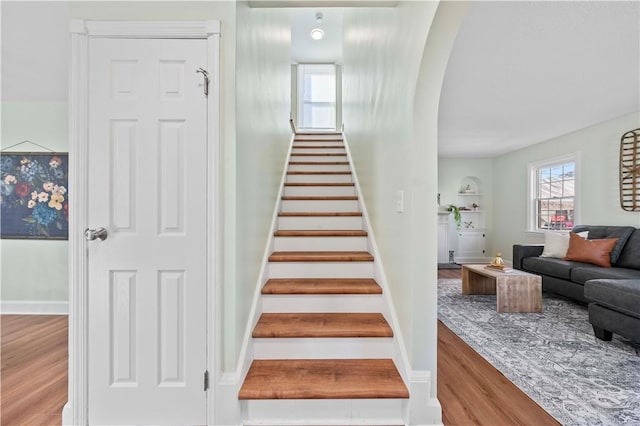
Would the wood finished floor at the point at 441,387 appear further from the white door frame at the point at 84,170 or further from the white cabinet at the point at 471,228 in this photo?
the white cabinet at the point at 471,228

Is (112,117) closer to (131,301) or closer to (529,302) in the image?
(131,301)

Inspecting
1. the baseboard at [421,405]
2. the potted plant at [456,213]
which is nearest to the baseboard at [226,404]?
the baseboard at [421,405]

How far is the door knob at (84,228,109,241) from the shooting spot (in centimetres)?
147

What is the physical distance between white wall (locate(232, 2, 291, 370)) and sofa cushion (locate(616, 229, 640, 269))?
398 cm

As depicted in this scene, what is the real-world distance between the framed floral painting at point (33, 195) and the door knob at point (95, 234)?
2429mm

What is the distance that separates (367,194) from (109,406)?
7.53 feet

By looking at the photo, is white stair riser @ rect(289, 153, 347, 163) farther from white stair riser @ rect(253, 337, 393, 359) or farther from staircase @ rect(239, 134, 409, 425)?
white stair riser @ rect(253, 337, 393, 359)

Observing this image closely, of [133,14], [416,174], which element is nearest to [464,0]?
[416,174]

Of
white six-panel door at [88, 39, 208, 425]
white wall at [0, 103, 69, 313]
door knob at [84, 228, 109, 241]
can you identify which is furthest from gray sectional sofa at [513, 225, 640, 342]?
white wall at [0, 103, 69, 313]

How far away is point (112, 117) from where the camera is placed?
4.91ft

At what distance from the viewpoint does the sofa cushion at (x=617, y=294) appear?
2201 millimetres

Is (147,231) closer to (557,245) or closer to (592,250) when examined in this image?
(592,250)

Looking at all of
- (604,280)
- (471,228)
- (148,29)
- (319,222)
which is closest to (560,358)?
(604,280)

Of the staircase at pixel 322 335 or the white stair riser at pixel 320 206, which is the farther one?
the white stair riser at pixel 320 206
